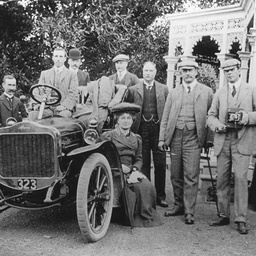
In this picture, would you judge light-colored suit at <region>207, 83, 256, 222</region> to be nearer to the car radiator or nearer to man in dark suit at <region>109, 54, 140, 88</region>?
man in dark suit at <region>109, 54, 140, 88</region>

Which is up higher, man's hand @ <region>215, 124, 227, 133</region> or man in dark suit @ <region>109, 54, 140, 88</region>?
man in dark suit @ <region>109, 54, 140, 88</region>

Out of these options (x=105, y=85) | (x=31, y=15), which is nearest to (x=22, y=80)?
(x=31, y=15)

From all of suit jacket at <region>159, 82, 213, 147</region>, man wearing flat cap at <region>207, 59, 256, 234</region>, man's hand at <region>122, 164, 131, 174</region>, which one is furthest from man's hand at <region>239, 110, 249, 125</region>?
man's hand at <region>122, 164, 131, 174</region>

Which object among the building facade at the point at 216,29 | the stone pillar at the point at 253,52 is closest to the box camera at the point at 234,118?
the stone pillar at the point at 253,52

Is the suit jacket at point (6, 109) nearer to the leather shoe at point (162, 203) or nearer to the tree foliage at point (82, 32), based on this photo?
the leather shoe at point (162, 203)

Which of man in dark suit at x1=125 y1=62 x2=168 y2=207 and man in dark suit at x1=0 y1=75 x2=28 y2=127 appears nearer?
man in dark suit at x1=125 y1=62 x2=168 y2=207

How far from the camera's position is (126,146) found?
4887mm

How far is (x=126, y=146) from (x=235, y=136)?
126 cm

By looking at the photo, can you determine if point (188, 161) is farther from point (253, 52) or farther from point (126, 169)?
point (253, 52)

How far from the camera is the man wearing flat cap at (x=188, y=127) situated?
4.82 m

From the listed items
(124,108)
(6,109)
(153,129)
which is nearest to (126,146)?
(124,108)

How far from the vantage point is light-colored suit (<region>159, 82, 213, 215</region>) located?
4820mm

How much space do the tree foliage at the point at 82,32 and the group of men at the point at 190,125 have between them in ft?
25.4

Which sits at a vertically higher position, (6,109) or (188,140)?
(6,109)
